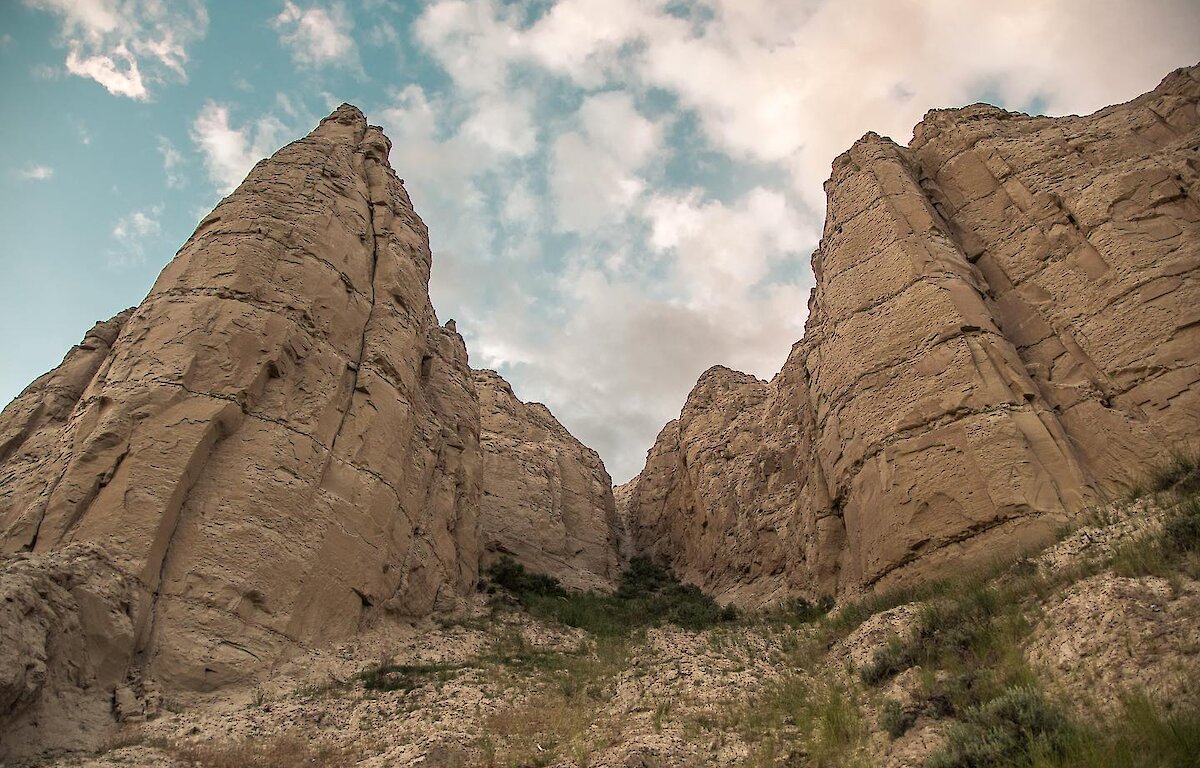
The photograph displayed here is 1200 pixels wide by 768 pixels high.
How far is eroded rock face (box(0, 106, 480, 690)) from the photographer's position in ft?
42.1

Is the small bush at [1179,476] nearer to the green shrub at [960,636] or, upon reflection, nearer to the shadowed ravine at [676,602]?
the shadowed ravine at [676,602]

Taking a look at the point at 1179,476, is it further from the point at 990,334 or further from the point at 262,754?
the point at 262,754

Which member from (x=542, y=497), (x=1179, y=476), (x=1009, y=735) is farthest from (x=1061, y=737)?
(x=542, y=497)

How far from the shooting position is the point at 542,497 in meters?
33.3

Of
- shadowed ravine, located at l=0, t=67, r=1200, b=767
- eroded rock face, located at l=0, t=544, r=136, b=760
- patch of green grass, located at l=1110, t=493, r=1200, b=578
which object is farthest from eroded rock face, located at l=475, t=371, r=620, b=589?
patch of green grass, located at l=1110, t=493, r=1200, b=578

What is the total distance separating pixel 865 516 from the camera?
646 inches

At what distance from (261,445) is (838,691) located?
12.2 m

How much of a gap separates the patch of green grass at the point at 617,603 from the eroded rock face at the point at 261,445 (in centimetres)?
266

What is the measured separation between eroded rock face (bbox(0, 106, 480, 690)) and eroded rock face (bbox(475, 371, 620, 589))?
695cm

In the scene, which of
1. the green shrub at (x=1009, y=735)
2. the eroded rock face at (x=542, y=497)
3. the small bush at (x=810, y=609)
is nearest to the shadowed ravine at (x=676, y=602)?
the green shrub at (x=1009, y=735)

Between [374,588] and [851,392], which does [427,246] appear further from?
[851,392]

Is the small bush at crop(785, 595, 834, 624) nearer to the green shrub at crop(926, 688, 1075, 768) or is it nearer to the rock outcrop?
the rock outcrop

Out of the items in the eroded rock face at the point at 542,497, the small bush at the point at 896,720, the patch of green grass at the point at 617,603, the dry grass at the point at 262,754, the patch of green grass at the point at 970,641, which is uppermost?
the eroded rock face at the point at 542,497

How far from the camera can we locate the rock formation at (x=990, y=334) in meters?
14.0
